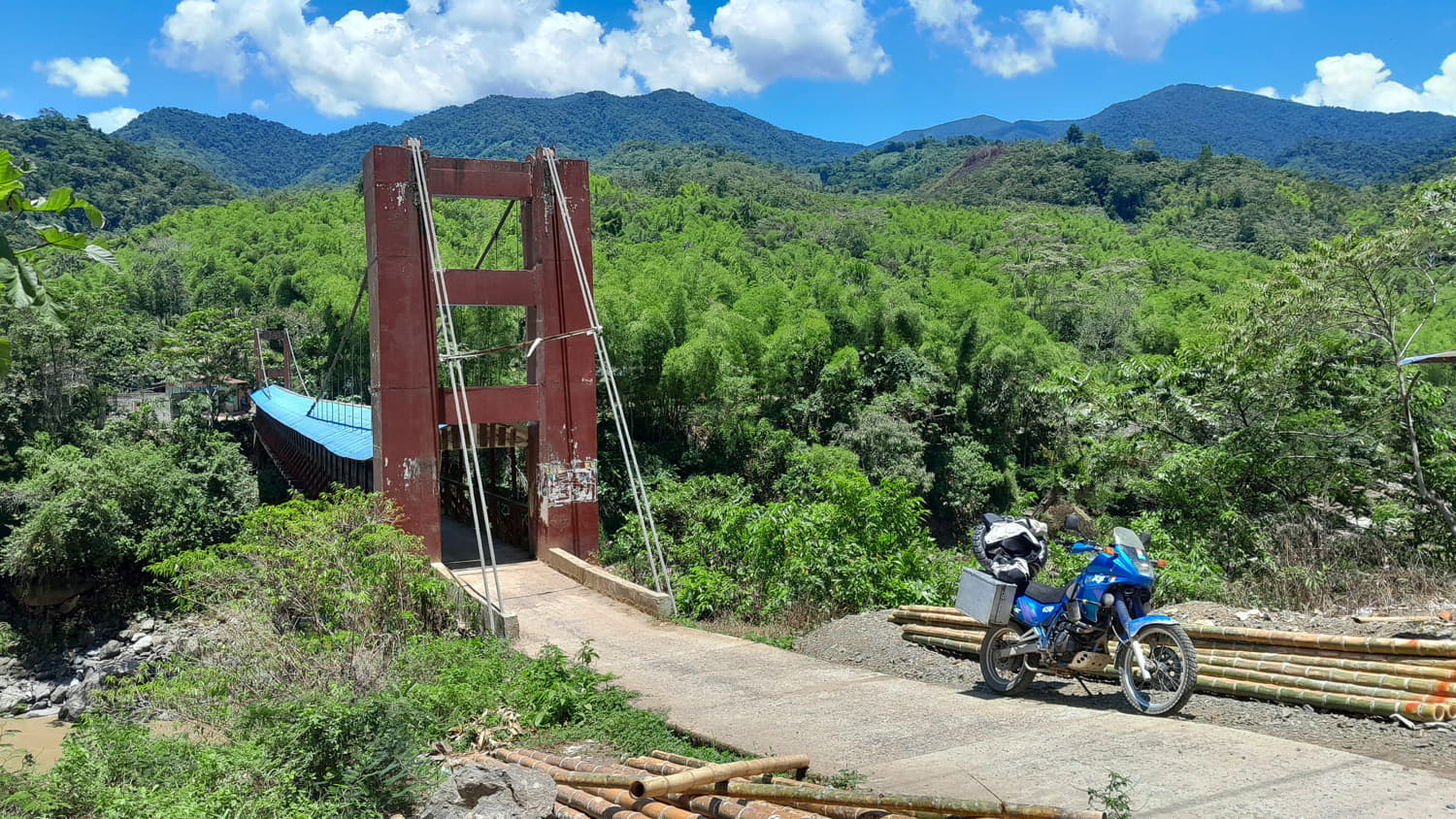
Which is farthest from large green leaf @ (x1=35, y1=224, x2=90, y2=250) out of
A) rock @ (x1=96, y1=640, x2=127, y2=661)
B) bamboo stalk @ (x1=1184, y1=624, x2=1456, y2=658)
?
rock @ (x1=96, y1=640, x2=127, y2=661)

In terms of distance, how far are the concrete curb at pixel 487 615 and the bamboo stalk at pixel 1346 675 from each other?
5.21 metres

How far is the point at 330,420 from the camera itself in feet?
59.4

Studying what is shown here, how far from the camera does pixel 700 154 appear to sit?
307 ft

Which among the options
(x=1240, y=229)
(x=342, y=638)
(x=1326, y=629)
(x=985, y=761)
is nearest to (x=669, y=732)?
(x=985, y=761)

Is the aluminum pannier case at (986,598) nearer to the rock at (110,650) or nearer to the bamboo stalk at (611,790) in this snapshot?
the bamboo stalk at (611,790)

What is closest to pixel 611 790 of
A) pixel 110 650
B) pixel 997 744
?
pixel 997 744

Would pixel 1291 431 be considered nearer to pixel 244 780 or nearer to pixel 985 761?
pixel 985 761

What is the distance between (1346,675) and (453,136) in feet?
575

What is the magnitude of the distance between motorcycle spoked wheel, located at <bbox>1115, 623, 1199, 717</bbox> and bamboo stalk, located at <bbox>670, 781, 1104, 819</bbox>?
152cm

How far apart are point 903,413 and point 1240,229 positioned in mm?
37280

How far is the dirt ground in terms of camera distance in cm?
365

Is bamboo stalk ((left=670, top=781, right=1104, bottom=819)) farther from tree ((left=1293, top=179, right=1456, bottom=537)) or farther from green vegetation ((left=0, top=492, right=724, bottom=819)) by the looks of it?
tree ((left=1293, top=179, right=1456, bottom=537))

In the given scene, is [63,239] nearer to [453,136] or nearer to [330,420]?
[330,420]

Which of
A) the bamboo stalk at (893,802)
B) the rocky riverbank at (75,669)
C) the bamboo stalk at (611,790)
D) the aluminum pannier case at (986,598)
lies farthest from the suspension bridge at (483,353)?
the bamboo stalk at (893,802)
